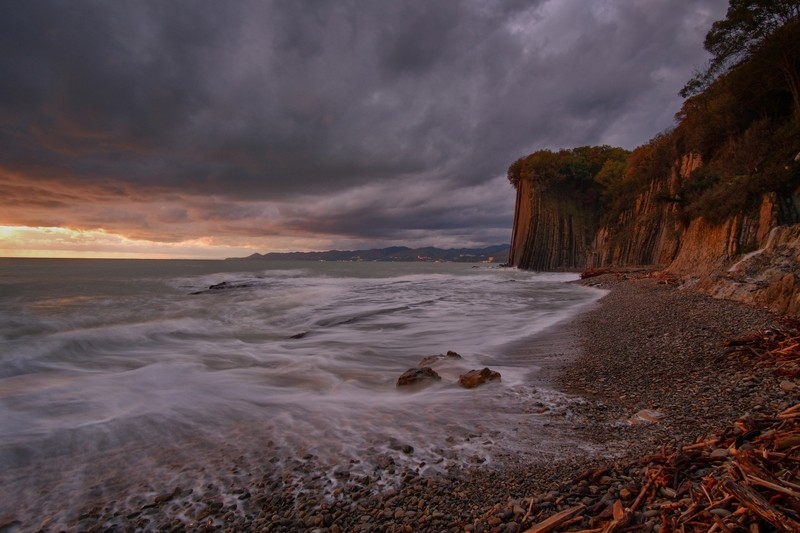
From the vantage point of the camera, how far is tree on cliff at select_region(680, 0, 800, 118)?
45.3 feet

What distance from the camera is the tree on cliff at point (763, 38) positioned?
13812 millimetres

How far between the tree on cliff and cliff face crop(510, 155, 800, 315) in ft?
15.5

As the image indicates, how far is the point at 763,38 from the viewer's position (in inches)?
578

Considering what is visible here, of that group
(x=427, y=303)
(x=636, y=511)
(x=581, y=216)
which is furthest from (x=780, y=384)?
(x=581, y=216)

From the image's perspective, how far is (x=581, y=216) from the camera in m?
43.1

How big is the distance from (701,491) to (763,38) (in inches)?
790

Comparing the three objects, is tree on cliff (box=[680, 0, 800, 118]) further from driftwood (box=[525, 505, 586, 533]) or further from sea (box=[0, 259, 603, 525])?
driftwood (box=[525, 505, 586, 533])

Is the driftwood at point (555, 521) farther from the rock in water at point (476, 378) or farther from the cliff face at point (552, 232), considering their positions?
the cliff face at point (552, 232)

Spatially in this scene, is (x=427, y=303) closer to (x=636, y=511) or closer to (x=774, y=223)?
(x=774, y=223)

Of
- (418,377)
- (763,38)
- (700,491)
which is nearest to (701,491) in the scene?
(700,491)

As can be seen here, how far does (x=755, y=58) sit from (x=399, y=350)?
18.1 meters

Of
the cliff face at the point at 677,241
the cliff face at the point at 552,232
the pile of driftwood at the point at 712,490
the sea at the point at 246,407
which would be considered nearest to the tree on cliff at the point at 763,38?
the cliff face at the point at 677,241

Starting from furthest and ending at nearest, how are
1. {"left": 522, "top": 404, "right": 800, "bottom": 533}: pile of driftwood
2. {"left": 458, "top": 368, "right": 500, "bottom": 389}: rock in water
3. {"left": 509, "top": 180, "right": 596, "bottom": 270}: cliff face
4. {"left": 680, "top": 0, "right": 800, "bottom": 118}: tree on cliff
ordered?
{"left": 509, "top": 180, "right": 596, "bottom": 270}: cliff face
{"left": 680, "top": 0, "right": 800, "bottom": 118}: tree on cliff
{"left": 458, "top": 368, "right": 500, "bottom": 389}: rock in water
{"left": 522, "top": 404, "right": 800, "bottom": 533}: pile of driftwood

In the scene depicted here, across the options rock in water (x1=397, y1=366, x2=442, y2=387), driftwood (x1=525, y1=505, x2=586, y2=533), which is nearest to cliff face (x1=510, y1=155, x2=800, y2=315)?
rock in water (x1=397, y1=366, x2=442, y2=387)
